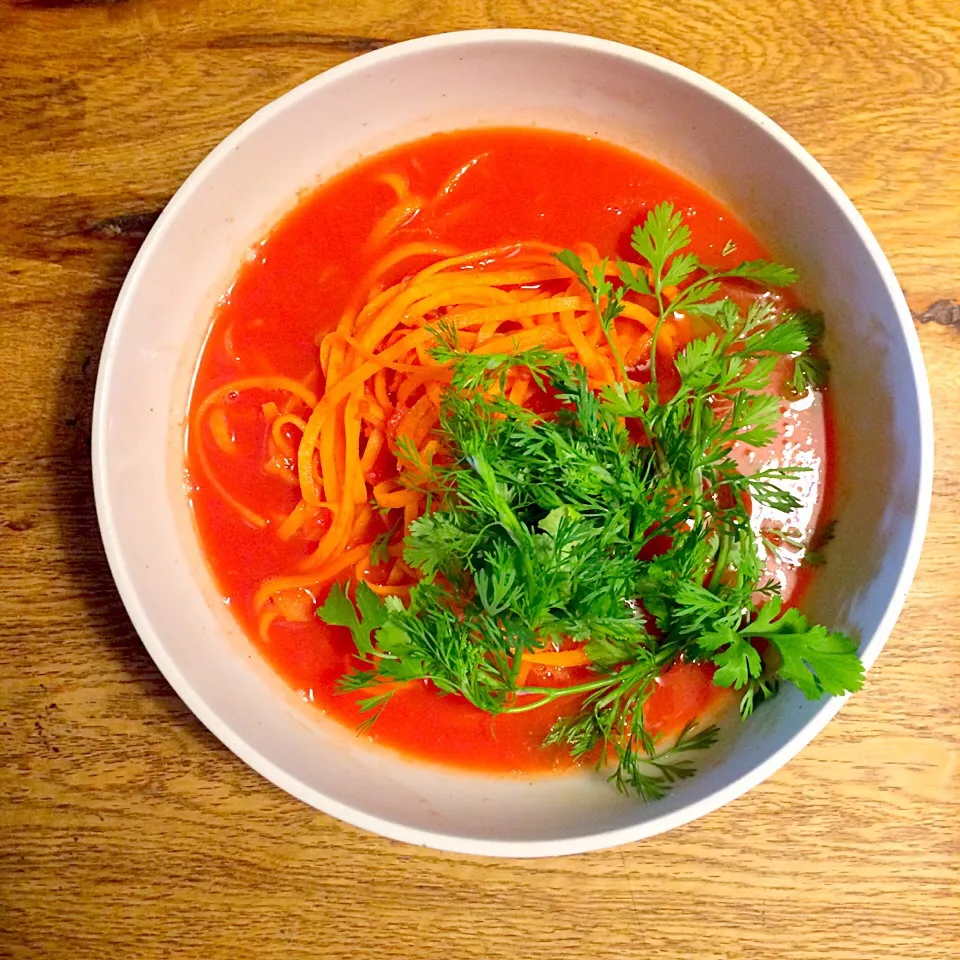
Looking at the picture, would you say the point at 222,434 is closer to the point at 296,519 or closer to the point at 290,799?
the point at 296,519

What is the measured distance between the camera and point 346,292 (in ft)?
6.79

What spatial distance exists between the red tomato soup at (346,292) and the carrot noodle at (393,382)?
2 centimetres

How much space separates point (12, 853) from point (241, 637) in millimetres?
774

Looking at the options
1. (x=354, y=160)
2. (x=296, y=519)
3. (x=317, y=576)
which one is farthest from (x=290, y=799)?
(x=354, y=160)

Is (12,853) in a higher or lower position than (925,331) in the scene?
lower

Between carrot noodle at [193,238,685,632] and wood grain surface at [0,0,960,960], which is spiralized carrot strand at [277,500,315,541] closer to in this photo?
carrot noodle at [193,238,685,632]

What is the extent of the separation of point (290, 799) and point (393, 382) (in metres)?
1.03

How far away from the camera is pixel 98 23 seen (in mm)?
2080

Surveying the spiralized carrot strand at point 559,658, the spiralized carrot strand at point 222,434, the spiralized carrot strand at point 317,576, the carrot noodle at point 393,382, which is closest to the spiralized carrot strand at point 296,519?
the carrot noodle at point 393,382

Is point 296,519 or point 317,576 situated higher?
point 296,519

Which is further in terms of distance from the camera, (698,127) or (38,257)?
(38,257)

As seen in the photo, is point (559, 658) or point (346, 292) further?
point (346, 292)

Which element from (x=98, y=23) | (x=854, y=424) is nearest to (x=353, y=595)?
(x=854, y=424)

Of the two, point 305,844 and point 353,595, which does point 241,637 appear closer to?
point 353,595
